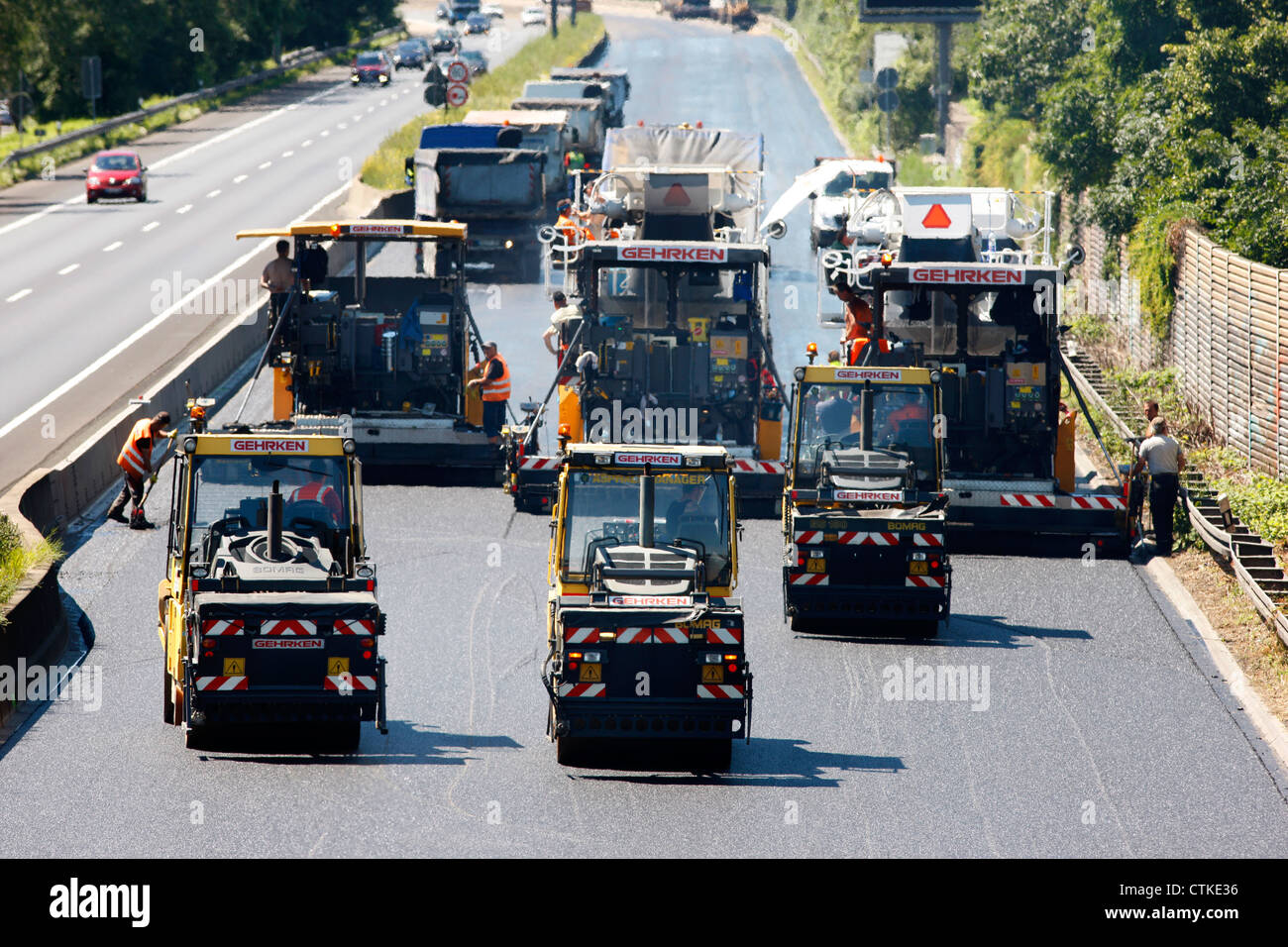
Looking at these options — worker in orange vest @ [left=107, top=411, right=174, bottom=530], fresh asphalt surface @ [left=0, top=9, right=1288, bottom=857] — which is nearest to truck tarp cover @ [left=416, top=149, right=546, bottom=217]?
worker in orange vest @ [left=107, top=411, right=174, bottom=530]

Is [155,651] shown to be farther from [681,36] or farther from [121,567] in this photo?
[681,36]

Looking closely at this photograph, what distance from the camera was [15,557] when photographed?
730 inches

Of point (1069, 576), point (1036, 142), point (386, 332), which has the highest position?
point (1036, 142)

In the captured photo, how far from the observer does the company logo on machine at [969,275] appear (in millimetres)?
22766

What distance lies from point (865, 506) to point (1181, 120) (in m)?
16.7

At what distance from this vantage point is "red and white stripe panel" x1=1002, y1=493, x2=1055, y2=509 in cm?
2244

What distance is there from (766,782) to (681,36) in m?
103

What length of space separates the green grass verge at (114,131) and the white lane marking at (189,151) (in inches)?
119

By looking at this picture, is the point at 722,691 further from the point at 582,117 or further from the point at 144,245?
the point at 582,117

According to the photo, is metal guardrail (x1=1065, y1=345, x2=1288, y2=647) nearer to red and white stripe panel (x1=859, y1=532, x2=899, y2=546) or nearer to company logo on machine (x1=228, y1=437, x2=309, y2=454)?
red and white stripe panel (x1=859, y1=532, x2=899, y2=546)

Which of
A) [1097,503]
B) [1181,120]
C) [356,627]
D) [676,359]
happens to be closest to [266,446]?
[356,627]
